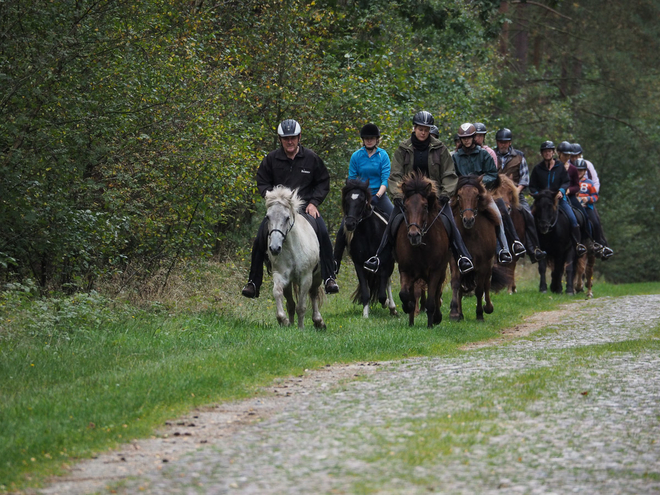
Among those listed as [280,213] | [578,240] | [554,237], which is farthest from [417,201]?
[578,240]

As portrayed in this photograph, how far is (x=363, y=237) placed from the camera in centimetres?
1503

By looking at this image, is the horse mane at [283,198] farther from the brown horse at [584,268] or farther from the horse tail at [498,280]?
the brown horse at [584,268]

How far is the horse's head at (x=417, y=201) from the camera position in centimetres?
1233

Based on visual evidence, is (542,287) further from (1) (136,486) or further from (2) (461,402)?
(1) (136,486)

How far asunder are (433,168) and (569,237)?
8834mm

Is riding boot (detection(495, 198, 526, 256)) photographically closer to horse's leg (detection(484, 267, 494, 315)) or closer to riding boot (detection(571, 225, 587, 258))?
horse's leg (detection(484, 267, 494, 315))

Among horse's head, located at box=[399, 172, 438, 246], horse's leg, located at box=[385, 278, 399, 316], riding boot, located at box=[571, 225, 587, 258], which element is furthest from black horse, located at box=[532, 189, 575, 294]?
horse's head, located at box=[399, 172, 438, 246]

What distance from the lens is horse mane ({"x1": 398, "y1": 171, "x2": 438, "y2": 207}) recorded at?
12609 mm

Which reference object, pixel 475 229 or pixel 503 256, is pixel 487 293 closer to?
pixel 503 256

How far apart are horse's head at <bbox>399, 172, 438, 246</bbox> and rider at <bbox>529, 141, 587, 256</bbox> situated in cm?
832

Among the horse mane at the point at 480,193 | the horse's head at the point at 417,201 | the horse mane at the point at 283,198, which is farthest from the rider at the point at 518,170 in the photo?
the horse mane at the point at 283,198

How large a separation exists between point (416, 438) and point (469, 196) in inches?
308

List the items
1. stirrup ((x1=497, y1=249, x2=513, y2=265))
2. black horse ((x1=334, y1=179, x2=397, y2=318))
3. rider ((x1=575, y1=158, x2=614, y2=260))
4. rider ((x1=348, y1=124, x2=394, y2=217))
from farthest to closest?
rider ((x1=575, y1=158, x2=614, y2=260)), rider ((x1=348, y1=124, x2=394, y2=217)), stirrup ((x1=497, y1=249, x2=513, y2=265)), black horse ((x1=334, y1=179, x2=397, y2=318))

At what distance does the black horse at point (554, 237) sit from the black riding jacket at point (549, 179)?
23 cm
